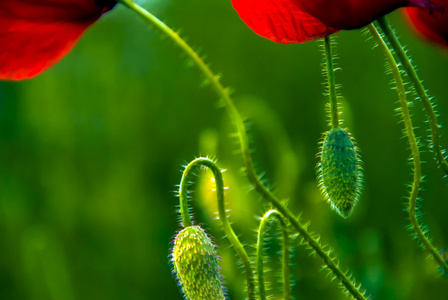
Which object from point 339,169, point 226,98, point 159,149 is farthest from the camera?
point 159,149

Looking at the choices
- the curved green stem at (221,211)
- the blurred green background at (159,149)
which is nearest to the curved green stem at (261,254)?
the curved green stem at (221,211)

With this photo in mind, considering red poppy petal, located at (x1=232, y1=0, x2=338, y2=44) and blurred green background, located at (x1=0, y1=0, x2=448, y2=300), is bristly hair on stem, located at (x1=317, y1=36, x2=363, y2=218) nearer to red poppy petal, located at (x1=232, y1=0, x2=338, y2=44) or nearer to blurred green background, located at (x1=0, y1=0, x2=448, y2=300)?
red poppy petal, located at (x1=232, y1=0, x2=338, y2=44)

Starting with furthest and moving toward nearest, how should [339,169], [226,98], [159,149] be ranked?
[159,149] → [339,169] → [226,98]

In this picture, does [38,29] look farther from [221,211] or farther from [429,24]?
[429,24]

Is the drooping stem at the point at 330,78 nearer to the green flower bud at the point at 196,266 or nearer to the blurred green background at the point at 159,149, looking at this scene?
the green flower bud at the point at 196,266

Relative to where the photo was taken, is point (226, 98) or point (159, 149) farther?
point (159, 149)

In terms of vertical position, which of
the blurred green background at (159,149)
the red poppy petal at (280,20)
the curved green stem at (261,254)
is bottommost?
the blurred green background at (159,149)

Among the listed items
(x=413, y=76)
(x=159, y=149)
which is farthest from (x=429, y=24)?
(x=159, y=149)
